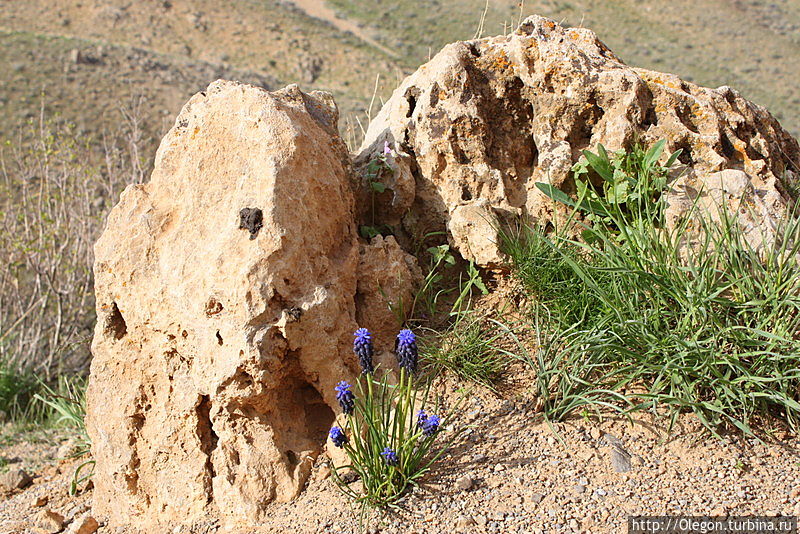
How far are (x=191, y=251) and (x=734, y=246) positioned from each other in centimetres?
238

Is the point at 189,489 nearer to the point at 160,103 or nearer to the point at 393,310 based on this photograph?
the point at 393,310

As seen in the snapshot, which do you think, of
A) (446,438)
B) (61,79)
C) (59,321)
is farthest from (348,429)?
(61,79)

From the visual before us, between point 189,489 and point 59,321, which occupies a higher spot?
point 189,489

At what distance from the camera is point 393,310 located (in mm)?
3240

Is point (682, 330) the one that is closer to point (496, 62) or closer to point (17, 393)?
point (496, 62)

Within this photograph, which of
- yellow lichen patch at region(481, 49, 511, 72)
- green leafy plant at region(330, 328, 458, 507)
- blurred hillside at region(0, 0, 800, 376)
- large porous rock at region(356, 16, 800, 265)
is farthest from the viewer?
blurred hillside at region(0, 0, 800, 376)

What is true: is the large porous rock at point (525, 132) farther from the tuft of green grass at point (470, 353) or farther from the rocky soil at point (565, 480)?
the rocky soil at point (565, 480)

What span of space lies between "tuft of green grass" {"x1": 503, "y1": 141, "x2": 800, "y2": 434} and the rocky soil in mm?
112

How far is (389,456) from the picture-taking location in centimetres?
253

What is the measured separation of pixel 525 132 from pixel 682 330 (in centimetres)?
146

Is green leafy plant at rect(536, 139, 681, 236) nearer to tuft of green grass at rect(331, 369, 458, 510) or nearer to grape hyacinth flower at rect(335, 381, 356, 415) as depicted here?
tuft of green grass at rect(331, 369, 458, 510)

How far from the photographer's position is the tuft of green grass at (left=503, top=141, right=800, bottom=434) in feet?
9.04

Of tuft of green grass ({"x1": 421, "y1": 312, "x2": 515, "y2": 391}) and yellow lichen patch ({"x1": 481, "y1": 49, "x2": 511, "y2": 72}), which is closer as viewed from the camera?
tuft of green grass ({"x1": 421, "y1": 312, "x2": 515, "y2": 391})

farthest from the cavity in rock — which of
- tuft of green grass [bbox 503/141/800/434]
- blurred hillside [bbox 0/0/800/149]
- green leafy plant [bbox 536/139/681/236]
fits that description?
blurred hillside [bbox 0/0/800/149]
